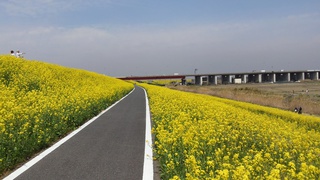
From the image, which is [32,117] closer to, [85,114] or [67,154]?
[67,154]

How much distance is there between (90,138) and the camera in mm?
9523

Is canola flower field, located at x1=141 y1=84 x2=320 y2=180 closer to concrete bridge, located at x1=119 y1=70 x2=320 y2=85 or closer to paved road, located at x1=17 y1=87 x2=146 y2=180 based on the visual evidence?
paved road, located at x1=17 y1=87 x2=146 y2=180

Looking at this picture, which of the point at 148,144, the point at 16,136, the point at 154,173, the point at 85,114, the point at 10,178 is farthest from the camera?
the point at 85,114

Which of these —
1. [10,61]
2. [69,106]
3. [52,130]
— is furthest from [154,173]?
[10,61]

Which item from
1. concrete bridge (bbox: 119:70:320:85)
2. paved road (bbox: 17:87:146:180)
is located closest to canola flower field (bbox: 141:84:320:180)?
paved road (bbox: 17:87:146:180)

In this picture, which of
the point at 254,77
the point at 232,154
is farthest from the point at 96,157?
the point at 254,77

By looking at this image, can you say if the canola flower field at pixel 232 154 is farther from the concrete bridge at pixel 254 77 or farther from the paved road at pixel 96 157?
the concrete bridge at pixel 254 77

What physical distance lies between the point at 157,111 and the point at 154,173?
642 centimetres

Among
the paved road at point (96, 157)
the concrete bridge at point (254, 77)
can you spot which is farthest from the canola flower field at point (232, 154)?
the concrete bridge at point (254, 77)

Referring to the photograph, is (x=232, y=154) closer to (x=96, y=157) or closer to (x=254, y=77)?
(x=96, y=157)

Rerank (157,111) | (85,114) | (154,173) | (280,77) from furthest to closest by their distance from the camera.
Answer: (280,77)
(85,114)
(157,111)
(154,173)

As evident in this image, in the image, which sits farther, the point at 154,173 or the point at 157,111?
the point at 157,111

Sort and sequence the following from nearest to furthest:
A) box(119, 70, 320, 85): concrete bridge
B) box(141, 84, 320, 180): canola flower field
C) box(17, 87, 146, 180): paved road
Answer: box(141, 84, 320, 180): canola flower field → box(17, 87, 146, 180): paved road → box(119, 70, 320, 85): concrete bridge

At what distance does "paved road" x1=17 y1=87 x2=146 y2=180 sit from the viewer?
19.8 feet
